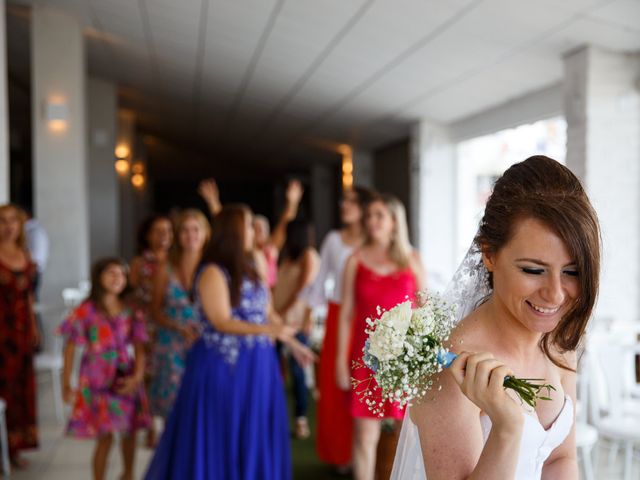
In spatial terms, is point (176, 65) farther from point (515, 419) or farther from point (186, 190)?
point (186, 190)

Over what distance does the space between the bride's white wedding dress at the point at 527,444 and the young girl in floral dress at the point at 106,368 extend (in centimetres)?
A: 256

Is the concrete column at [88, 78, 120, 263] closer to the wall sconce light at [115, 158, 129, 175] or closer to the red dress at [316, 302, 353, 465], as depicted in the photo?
the wall sconce light at [115, 158, 129, 175]

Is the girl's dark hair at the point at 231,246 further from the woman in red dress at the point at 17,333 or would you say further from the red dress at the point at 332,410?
the woman in red dress at the point at 17,333

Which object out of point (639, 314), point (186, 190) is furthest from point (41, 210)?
point (186, 190)

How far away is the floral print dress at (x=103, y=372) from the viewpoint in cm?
353

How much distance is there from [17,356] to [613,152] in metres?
4.80

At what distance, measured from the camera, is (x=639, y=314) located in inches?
220

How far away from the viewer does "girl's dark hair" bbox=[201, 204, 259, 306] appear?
10.1ft

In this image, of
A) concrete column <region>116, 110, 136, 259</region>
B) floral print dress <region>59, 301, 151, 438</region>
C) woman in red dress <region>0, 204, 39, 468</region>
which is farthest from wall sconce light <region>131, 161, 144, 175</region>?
floral print dress <region>59, 301, 151, 438</region>

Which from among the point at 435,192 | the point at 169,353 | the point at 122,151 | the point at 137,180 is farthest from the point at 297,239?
the point at 137,180

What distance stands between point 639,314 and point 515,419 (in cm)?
511

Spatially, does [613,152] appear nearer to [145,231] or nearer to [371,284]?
[371,284]

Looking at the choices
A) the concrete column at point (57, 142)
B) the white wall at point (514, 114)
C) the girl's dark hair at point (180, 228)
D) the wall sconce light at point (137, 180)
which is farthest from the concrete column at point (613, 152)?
the wall sconce light at point (137, 180)

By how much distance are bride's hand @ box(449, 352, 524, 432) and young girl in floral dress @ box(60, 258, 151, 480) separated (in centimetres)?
288
